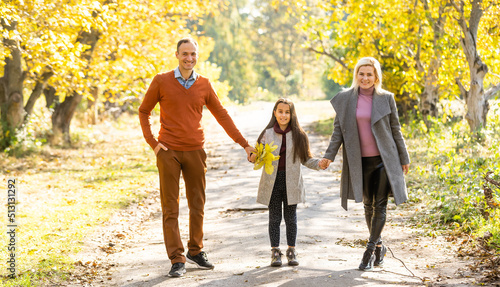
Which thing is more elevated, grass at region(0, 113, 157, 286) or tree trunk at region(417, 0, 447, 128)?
tree trunk at region(417, 0, 447, 128)

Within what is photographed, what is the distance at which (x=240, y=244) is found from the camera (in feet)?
23.0

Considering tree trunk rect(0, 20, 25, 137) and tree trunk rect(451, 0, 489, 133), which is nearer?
tree trunk rect(451, 0, 489, 133)

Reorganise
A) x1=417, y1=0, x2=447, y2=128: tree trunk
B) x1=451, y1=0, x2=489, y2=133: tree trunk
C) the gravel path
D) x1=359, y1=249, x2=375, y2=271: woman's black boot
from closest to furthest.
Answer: the gravel path < x1=359, y1=249, x2=375, y2=271: woman's black boot < x1=451, y1=0, x2=489, y2=133: tree trunk < x1=417, y1=0, x2=447, y2=128: tree trunk

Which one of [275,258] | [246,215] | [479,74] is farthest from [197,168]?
[479,74]

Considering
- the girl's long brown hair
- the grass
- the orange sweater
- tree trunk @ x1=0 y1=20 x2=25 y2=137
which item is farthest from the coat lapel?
tree trunk @ x1=0 y1=20 x2=25 y2=137

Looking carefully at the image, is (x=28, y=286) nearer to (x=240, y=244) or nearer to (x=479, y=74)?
(x=240, y=244)

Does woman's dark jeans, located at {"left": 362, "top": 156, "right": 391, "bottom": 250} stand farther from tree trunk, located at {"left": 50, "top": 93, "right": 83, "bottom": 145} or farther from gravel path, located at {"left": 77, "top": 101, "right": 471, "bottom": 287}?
tree trunk, located at {"left": 50, "top": 93, "right": 83, "bottom": 145}

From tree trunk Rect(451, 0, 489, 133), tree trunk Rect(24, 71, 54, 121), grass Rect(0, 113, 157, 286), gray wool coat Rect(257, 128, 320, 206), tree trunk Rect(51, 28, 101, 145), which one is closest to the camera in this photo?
gray wool coat Rect(257, 128, 320, 206)

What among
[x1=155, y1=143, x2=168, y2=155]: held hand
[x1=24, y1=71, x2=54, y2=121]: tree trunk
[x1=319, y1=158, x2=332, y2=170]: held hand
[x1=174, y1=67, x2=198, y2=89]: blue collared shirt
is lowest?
[x1=319, y1=158, x2=332, y2=170]: held hand

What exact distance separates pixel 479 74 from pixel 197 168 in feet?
30.5

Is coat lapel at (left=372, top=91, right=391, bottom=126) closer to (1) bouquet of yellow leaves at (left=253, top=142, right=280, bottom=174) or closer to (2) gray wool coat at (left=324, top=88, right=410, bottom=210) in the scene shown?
(2) gray wool coat at (left=324, top=88, right=410, bottom=210)

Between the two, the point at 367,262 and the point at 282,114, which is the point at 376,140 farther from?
the point at 367,262

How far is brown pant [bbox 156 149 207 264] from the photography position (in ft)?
18.6

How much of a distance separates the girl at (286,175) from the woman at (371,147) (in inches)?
12.0
